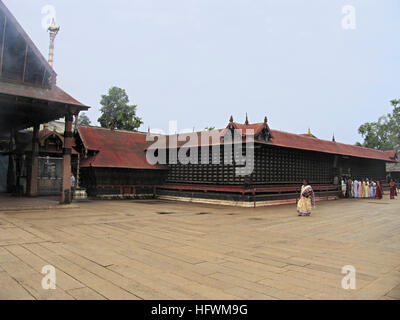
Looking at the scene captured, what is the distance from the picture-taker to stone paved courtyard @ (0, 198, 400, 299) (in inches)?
177

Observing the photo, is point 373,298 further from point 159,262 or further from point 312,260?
point 159,262

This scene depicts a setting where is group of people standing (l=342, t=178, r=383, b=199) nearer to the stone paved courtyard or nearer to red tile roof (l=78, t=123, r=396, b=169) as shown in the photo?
red tile roof (l=78, t=123, r=396, b=169)

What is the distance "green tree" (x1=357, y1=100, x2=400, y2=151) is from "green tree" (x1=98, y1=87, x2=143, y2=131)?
39.7 m

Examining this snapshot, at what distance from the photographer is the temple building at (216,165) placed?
64.5ft

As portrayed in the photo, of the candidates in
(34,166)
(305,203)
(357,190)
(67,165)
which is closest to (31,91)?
(67,165)

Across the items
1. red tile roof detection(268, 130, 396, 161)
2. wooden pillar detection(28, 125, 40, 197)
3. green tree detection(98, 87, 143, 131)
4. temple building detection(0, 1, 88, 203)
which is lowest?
wooden pillar detection(28, 125, 40, 197)

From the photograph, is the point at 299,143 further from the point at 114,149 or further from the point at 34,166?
the point at 34,166

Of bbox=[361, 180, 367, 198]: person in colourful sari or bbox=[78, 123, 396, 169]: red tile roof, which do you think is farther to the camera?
bbox=[361, 180, 367, 198]: person in colourful sari

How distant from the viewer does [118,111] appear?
145 feet

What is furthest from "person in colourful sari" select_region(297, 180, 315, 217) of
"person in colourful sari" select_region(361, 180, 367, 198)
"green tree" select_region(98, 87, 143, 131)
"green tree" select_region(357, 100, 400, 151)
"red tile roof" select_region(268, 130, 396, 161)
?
"green tree" select_region(357, 100, 400, 151)

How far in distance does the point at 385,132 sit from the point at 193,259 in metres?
58.3

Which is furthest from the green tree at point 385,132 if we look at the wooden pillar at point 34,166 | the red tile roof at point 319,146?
the wooden pillar at point 34,166

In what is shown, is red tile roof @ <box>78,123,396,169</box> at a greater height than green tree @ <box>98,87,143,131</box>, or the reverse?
green tree @ <box>98,87,143,131</box>
